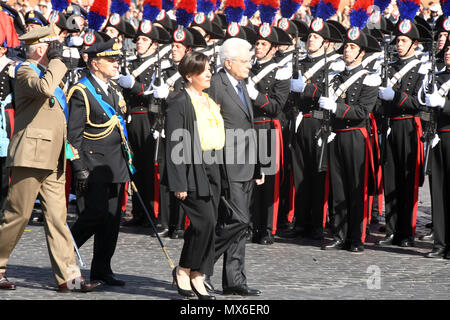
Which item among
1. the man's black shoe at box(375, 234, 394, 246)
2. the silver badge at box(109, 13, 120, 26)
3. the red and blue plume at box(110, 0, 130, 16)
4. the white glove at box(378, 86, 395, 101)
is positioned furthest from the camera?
the red and blue plume at box(110, 0, 130, 16)

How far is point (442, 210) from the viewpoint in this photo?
10.6 meters

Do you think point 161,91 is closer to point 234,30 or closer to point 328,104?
point 234,30

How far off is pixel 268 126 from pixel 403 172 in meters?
1.54

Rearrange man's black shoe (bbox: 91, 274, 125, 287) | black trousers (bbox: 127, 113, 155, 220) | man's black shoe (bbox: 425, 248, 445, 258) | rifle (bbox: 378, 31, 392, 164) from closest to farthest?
man's black shoe (bbox: 91, 274, 125, 287) < man's black shoe (bbox: 425, 248, 445, 258) < rifle (bbox: 378, 31, 392, 164) < black trousers (bbox: 127, 113, 155, 220)

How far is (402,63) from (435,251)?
2124mm

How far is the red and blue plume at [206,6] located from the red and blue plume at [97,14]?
3.81ft

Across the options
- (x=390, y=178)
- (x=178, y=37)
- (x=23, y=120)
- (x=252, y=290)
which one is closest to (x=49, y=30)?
(x=23, y=120)

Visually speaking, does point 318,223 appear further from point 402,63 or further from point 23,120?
point 23,120

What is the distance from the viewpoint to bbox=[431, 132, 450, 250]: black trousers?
1047 cm

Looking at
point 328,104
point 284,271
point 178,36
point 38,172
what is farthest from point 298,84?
point 38,172

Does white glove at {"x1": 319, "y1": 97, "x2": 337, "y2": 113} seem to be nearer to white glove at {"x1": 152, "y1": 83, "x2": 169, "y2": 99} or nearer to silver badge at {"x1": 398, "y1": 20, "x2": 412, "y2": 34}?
silver badge at {"x1": 398, "y1": 20, "x2": 412, "y2": 34}

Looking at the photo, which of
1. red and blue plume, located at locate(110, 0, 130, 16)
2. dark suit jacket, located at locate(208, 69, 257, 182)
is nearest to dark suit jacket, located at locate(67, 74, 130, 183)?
dark suit jacket, located at locate(208, 69, 257, 182)

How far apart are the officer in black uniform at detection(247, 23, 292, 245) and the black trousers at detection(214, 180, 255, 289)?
122 inches

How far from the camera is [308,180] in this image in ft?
39.1
